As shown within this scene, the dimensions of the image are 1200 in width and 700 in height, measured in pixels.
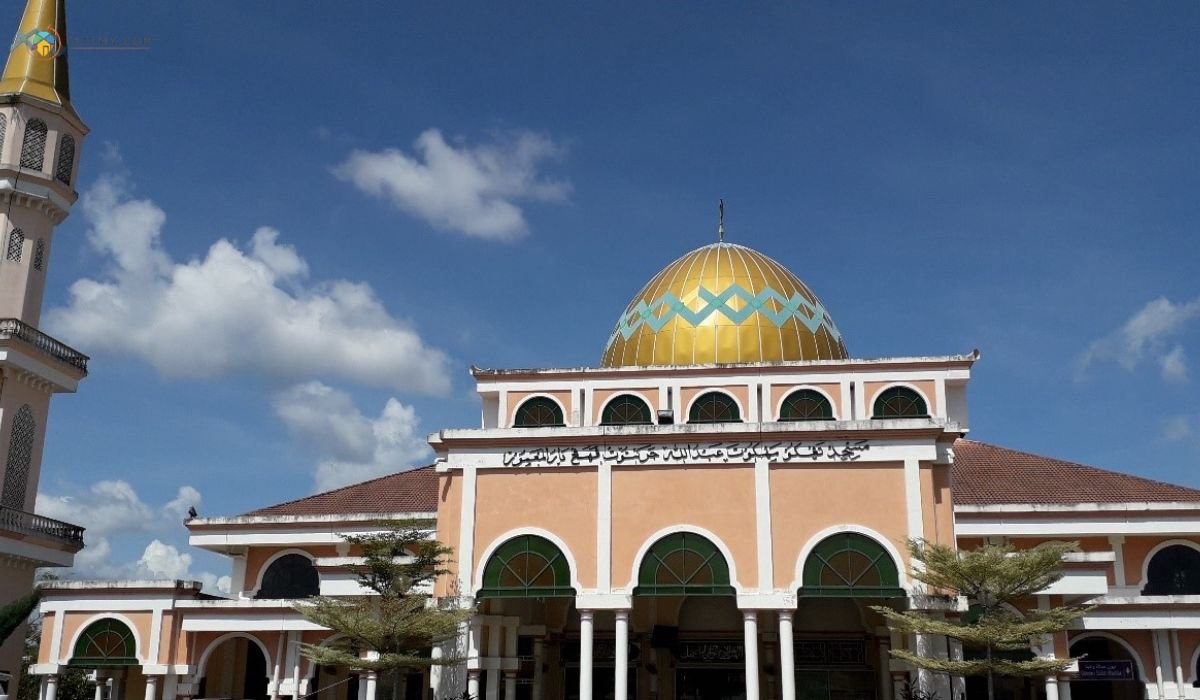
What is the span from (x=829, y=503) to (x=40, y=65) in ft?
95.6

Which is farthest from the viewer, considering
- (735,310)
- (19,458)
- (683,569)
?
(735,310)

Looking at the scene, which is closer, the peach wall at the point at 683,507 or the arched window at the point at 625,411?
the peach wall at the point at 683,507

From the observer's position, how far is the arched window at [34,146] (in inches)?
1342

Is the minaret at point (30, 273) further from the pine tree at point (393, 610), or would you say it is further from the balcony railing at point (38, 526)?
the pine tree at point (393, 610)

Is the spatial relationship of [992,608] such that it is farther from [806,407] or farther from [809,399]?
[809,399]

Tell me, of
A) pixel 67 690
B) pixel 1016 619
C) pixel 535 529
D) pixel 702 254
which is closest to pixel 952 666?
pixel 1016 619

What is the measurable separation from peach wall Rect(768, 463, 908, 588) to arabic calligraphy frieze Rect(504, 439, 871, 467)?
0.33 meters

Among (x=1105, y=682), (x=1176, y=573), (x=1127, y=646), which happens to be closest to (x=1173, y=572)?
(x=1176, y=573)

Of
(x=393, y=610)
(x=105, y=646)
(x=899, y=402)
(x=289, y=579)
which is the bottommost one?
(x=105, y=646)

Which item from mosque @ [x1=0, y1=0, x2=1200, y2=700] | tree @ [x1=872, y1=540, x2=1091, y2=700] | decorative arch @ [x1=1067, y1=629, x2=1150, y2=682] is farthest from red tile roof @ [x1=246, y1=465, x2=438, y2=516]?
decorative arch @ [x1=1067, y1=629, x2=1150, y2=682]

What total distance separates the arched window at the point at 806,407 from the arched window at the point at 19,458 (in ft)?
75.9

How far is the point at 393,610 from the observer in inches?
895

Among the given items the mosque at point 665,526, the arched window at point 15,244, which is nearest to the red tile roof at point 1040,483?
the mosque at point 665,526

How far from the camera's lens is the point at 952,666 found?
2133 cm
